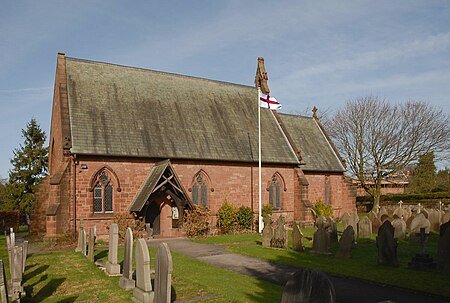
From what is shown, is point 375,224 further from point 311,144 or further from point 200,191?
point 311,144

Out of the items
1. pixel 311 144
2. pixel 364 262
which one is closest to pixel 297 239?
pixel 364 262

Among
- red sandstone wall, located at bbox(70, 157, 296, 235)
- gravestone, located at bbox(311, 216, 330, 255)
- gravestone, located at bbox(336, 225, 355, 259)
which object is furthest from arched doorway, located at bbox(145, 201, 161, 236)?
gravestone, located at bbox(336, 225, 355, 259)

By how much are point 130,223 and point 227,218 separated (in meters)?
6.57

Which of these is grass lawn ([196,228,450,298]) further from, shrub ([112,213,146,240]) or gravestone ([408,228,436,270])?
shrub ([112,213,146,240])

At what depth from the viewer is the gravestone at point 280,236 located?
18.7 m

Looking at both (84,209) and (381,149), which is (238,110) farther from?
(381,149)

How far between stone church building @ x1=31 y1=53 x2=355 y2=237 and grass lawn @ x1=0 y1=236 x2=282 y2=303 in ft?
23.7

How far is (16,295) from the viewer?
9.78 meters

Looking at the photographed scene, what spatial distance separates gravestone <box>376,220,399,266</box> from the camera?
1408 centimetres

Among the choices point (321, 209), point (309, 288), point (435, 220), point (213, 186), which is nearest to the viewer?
point (309, 288)

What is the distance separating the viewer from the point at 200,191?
2603cm

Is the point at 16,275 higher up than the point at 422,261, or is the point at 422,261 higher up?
the point at 16,275

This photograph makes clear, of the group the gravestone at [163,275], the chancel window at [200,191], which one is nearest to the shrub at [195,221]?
the chancel window at [200,191]

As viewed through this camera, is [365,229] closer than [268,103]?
Yes
